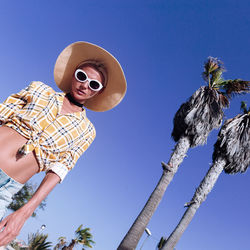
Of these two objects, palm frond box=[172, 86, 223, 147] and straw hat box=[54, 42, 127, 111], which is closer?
straw hat box=[54, 42, 127, 111]

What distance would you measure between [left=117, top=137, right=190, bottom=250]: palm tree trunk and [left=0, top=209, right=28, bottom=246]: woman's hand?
8.44 metres

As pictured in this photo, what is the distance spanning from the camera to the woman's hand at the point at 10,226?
1453 mm

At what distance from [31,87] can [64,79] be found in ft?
2.19

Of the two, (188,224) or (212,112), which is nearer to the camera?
(188,224)

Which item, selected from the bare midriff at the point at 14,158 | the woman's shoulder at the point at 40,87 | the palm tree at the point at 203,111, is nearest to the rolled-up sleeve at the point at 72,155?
the bare midriff at the point at 14,158

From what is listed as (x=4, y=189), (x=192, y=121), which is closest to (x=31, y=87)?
(x=4, y=189)

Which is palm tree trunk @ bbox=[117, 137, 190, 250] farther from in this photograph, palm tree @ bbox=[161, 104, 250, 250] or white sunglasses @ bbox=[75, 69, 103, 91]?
white sunglasses @ bbox=[75, 69, 103, 91]

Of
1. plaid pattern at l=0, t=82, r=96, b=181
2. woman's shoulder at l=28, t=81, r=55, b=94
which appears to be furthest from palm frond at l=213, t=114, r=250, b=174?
woman's shoulder at l=28, t=81, r=55, b=94

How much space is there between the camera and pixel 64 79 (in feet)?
8.73

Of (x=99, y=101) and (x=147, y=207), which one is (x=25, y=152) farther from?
(x=147, y=207)

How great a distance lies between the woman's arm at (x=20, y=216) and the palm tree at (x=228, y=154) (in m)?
11.1

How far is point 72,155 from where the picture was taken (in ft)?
6.66

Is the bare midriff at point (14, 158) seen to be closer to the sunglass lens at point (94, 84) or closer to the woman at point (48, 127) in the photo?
the woman at point (48, 127)

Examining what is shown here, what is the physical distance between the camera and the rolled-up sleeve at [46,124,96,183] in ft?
6.05
